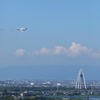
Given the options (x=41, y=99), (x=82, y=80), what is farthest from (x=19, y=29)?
(x=82, y=80)

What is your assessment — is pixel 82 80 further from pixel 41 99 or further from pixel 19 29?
pixel 19 29

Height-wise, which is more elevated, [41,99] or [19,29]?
[19,29]

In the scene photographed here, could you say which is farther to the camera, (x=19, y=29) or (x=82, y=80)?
(x=82, y=80)

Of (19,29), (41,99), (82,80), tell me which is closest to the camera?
(19,29)

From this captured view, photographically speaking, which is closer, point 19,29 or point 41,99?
point 19,29

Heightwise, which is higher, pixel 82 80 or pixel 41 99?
pixel 82 80

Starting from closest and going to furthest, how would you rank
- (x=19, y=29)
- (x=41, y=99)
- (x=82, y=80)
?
(x=19, y=29) → (x=41, y=99) → (x=82, y=80)

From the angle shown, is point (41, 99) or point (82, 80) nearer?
point (41, 99)
